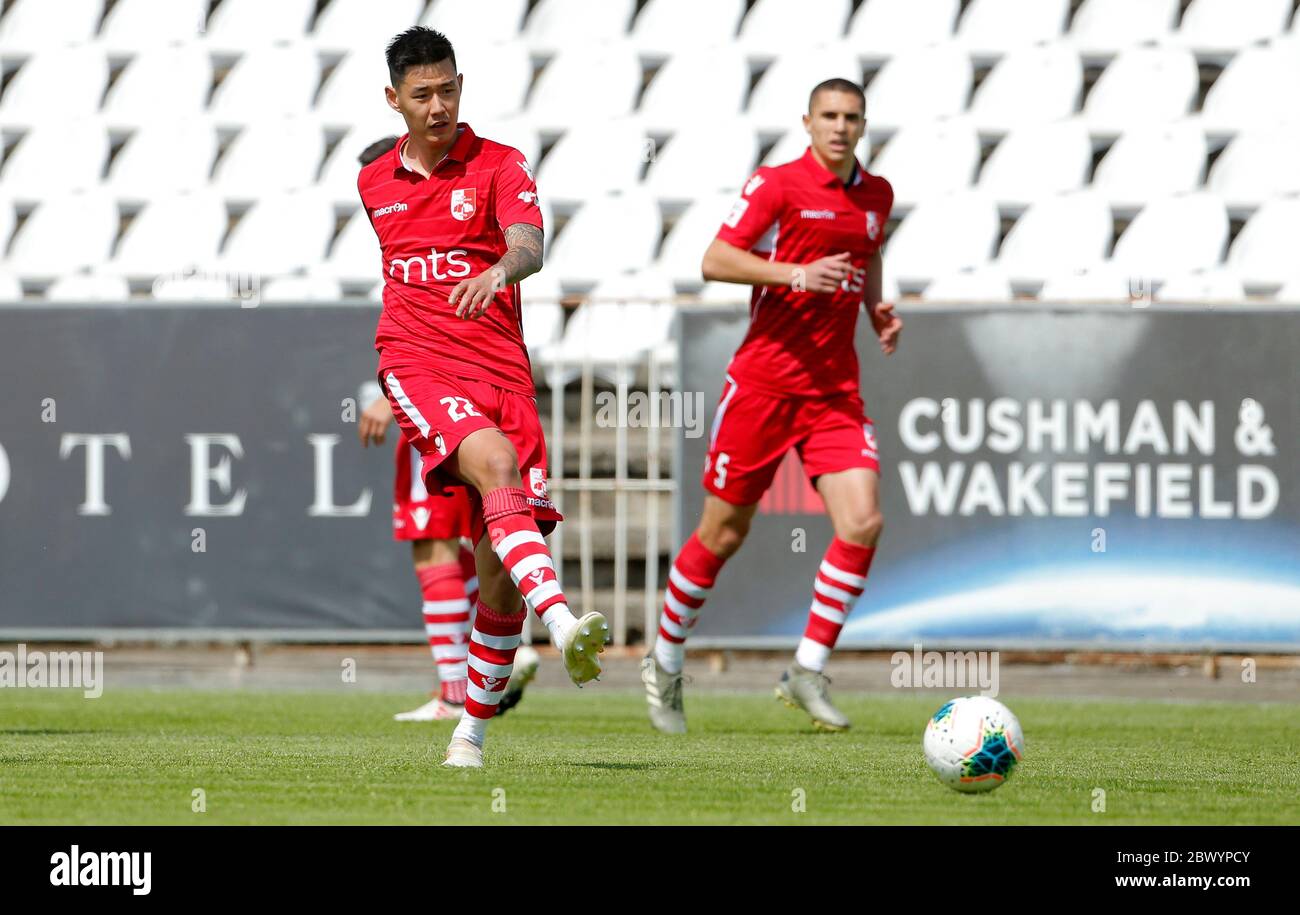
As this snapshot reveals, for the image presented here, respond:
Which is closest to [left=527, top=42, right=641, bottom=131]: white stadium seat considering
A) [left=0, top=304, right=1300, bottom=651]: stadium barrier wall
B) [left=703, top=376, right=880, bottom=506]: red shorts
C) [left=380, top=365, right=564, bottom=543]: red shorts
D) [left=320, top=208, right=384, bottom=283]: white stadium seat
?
[left=320, top=208, right=384, bottom=283]: white stadium seat

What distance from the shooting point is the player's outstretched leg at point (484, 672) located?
6.12m

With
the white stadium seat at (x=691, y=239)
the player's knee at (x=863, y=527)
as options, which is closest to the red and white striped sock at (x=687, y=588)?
the player's knee at (x=863, y=527)

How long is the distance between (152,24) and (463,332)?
1101 centimetres

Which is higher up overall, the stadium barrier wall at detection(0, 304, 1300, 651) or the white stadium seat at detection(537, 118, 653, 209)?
the white stadium seat at detection(537, 118, 653, 209)

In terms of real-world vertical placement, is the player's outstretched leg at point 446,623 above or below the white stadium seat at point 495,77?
below

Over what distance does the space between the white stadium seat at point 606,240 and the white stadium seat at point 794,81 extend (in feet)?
4.01

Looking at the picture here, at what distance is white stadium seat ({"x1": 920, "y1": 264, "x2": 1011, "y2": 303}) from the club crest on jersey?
8.94m

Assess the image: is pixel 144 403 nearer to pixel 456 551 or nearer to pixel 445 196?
pixel 456 551

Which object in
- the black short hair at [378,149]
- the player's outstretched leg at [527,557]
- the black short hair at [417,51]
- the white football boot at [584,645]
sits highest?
the black short hair at [378,149]

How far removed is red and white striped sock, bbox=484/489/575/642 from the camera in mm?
5707

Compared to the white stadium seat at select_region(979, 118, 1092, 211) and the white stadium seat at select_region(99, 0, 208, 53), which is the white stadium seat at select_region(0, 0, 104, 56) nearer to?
the white stadium seat at select_region(99, 0, 208, 53)

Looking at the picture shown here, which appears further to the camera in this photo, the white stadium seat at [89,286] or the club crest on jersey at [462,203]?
the white stadium seat at [89,286]

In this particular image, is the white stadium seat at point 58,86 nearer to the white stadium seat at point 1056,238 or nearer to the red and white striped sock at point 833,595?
the white stadium seat at point 1056,238

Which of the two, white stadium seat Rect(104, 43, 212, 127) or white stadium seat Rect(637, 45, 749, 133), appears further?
white stadium seat Rect(104, 43, 212, 127)
